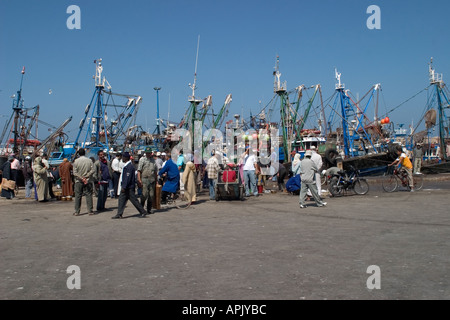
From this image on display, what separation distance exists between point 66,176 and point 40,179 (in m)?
0.94

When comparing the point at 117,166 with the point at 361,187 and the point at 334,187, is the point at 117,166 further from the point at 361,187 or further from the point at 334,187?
the point at 361,187

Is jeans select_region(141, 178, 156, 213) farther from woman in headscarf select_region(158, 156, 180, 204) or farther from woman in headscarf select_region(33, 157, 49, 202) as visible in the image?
woman in headscarf select_region(33, 157, 49, 202)

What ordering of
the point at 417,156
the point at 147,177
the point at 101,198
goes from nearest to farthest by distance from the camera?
1. the point at 147,177
2. the point at 101,198
3. the point at 417,156

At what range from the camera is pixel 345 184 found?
1542cm

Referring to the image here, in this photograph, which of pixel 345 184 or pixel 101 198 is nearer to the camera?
pixel 101 198

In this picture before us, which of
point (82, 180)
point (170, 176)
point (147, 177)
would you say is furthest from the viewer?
point (170, 176)

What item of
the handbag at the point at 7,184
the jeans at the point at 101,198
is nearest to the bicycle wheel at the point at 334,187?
the jeans at the point at 101,198

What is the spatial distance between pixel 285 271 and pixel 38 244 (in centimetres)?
471

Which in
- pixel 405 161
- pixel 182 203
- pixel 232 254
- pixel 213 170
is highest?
pixel 405 161

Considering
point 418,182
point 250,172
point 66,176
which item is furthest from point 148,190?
point 418,182

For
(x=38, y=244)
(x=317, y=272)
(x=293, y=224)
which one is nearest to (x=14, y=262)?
(x=38, y=244)

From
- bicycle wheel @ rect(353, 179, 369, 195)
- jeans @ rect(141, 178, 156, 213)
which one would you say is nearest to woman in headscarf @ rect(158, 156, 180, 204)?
jeans @ rect(141, 178, 156, 213)

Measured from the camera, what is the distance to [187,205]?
13.6m

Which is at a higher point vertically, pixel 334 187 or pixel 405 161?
pixel 405 161
